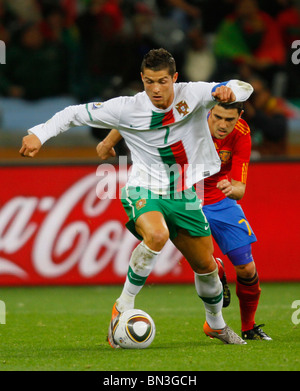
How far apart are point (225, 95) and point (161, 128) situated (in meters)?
0.61

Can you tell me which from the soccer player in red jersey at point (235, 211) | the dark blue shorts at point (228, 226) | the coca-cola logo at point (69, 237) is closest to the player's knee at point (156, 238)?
the soccer player in red jersey at point (235, 211)

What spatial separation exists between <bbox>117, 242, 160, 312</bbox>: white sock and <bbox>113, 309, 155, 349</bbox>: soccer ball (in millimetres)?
118

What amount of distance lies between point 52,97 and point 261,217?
3.88 m

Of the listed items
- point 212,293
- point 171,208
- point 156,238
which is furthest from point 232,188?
point 212,293

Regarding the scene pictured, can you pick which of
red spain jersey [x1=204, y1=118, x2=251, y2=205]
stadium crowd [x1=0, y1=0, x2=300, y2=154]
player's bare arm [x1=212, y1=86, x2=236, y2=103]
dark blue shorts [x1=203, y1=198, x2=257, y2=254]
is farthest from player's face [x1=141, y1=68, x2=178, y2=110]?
stadium crowd [x1=0, y1=0, x2=300, y2=154]

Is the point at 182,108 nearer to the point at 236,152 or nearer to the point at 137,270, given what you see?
the point at 236,152

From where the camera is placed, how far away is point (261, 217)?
32.4 feet

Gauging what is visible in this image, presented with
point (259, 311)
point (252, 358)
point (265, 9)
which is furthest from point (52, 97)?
point (252, 358)

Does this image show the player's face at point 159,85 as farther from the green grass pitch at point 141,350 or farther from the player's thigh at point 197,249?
the green grass pitch at point 141,350

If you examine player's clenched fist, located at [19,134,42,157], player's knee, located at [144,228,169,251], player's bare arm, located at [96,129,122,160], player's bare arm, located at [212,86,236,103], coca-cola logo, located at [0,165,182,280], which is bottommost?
Result: coca-cola logo, located at [0,165,182,280]

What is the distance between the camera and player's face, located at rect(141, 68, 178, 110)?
5.61 meters

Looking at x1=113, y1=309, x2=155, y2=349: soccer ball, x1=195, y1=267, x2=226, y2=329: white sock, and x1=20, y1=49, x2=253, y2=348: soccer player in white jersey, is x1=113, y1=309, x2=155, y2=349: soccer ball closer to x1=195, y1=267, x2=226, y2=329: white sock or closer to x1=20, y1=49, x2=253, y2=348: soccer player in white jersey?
x1=20, y1=49, x2=253, y2=348: soccer player in white jersey

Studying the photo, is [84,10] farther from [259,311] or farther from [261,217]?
[259,311]

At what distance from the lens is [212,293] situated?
19.5ft
